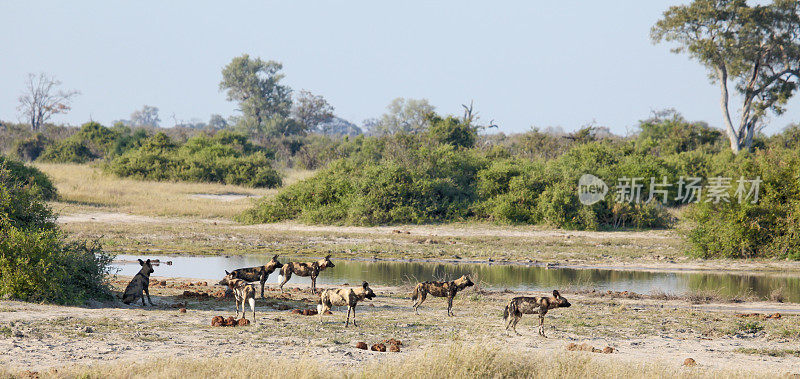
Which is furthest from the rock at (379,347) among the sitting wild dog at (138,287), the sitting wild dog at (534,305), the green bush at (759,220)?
the green bush at (759,220)

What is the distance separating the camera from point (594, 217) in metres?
33.7

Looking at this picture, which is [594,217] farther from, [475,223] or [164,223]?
[164,223]

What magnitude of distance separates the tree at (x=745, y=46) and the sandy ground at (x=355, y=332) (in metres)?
45.9

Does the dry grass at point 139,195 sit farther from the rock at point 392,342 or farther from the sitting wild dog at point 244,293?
the rock at point 392,342

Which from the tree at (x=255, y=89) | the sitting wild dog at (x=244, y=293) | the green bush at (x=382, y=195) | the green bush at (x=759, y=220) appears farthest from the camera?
the tree at (x=255, y=89)

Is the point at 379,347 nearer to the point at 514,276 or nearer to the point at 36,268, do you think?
the point at 36,268

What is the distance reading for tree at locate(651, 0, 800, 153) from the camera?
186 ft

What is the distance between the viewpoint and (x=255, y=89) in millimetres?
111938

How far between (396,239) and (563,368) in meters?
21.6

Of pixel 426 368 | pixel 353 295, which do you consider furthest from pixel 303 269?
pixel 426 368

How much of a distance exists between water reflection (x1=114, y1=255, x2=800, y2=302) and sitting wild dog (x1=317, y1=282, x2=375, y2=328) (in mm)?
6878

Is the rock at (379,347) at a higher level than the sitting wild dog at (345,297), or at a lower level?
lower

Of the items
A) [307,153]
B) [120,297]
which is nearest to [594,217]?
[120,297]

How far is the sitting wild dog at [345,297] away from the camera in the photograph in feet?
39.5
